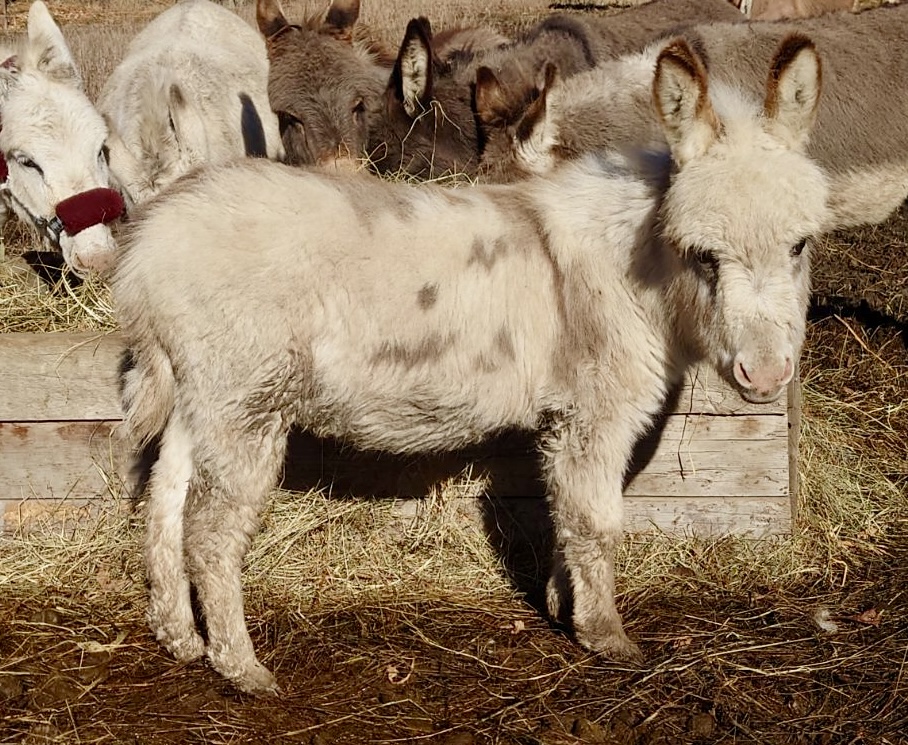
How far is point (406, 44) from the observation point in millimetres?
5695

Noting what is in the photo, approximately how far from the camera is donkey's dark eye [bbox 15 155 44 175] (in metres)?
4.69

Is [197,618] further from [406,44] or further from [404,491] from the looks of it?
[406,44]

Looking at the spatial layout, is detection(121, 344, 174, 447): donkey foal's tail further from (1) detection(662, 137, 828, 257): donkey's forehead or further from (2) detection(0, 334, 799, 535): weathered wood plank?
(1) detection(662, 137, 828, 257): donkey's forehead

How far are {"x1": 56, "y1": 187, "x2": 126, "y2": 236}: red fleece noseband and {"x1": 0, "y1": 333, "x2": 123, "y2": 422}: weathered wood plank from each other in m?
0.75

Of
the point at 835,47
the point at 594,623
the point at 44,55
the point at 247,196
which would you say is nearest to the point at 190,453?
the point at 247,196

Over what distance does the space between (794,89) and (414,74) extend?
3159 millimetres

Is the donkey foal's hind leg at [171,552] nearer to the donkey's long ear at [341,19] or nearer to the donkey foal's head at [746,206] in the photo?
the donkey foal's head at [746,206]

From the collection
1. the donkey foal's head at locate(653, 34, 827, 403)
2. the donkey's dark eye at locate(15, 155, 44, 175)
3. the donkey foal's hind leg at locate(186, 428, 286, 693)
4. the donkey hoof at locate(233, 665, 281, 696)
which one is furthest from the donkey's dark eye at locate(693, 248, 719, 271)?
the donkey's dark eye at locate(15, 155, 44, 175)

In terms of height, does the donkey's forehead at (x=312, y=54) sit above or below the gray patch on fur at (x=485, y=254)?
above

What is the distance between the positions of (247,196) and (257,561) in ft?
4.80

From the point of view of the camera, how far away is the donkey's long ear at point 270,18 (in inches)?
261

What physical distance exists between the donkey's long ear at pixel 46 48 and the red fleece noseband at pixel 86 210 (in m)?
0.77

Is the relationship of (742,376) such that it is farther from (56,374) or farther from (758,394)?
(56,374)

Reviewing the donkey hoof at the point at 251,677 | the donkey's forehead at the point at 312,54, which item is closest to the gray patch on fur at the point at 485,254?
the donkey hoof at the point at 251,677
